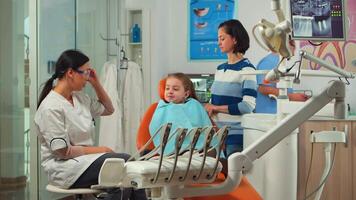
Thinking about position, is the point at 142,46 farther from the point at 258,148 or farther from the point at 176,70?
the point at 258,148

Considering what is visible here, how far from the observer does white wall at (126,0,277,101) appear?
392 centimetres

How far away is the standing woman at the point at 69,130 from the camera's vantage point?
208cm

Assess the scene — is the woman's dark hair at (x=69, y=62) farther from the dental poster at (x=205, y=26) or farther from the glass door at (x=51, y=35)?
the dental poster at (x=205, y=26)

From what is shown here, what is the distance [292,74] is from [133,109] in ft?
8.33

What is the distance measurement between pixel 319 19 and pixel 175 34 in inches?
111

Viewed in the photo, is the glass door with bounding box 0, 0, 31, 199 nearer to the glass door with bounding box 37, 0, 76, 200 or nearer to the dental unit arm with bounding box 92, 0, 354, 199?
the glass door with bounding box 37, 0, 76, 200

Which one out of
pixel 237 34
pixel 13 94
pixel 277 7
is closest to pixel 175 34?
pixel 13 94

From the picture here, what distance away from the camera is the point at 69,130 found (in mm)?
2191

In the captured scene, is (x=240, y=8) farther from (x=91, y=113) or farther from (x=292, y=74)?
(x=292, y=74)

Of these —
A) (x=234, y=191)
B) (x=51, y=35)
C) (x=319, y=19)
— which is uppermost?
(x=51, y=35)

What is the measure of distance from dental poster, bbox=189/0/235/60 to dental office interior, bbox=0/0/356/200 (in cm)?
1

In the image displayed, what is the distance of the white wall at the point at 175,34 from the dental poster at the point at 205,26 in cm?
6

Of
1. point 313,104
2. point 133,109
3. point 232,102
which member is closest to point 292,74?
point 313,104

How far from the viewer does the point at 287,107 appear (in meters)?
1.92
